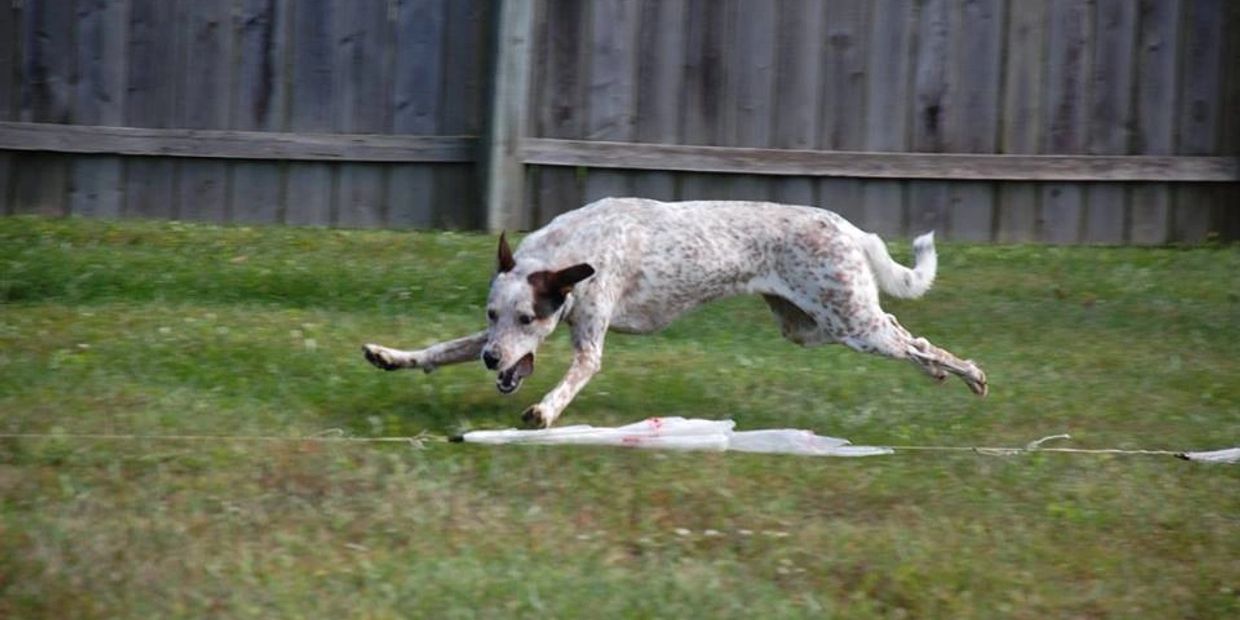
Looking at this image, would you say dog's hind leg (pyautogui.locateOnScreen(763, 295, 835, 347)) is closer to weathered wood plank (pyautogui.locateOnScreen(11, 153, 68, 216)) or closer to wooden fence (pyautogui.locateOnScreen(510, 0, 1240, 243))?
wooden fence (pyautogui.locateOnScreen(510, 0, 1240, 243))

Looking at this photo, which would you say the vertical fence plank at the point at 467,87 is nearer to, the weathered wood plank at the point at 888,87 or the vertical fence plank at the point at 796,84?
the vertical fence plank at the point at 796,84

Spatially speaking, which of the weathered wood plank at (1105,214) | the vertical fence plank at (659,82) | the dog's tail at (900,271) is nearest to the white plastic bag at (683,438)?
the dog's tail at (900,271)

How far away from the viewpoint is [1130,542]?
7.10m

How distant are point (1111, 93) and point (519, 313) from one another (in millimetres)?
7018

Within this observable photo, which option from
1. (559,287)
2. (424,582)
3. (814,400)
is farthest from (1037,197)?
(424,582)

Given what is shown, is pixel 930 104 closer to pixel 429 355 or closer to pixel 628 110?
pixel 628 110

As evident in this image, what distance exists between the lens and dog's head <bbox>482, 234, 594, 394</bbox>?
7781mm

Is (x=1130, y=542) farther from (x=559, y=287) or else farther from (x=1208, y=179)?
(x=1208, y=179)

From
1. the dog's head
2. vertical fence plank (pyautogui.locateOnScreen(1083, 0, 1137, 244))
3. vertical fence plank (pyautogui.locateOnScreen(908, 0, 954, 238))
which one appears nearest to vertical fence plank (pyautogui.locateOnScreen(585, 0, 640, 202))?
vertical fence plank (pyautogui.locateOnScreen(908, 0, 954, 238))

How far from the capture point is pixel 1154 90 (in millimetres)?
13586

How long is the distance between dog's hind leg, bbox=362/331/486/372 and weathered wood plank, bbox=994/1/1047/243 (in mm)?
6349

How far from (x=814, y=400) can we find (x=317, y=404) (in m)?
2.28

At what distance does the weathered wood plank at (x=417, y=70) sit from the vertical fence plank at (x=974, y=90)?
348cm

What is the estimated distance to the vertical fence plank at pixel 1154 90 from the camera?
13.5 meters
